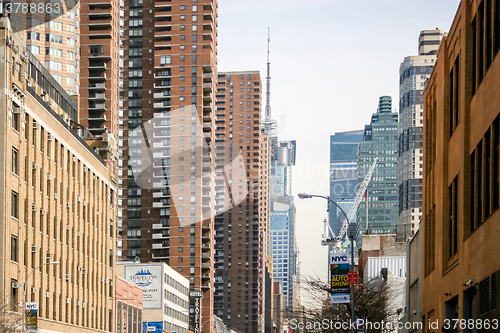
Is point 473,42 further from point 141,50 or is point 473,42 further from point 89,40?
point 141,50

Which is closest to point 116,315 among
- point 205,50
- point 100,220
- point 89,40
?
point 100,220

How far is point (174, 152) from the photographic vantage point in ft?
539

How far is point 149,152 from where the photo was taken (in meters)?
167

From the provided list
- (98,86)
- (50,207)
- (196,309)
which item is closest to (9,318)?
(50,207)

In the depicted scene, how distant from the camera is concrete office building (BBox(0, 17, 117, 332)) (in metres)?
52.3

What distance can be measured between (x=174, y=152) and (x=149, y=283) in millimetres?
52211

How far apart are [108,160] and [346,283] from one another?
47.8m

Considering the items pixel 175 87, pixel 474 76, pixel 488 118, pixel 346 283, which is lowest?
pixel 346 283

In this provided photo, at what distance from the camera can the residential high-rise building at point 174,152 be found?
160250 mm

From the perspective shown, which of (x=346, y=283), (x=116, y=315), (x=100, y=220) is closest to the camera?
(x=346, y=283)

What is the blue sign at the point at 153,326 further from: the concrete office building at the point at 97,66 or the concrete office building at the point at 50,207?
the concrete office building at the point at 97,66

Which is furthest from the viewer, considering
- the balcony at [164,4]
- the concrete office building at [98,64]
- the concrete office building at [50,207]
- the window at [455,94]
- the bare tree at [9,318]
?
the balcony at [164,4]

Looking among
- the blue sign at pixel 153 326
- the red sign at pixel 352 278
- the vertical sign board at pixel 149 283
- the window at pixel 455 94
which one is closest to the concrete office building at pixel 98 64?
the vertical sign board at pixel 149 283

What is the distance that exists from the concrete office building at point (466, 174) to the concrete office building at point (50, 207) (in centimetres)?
2655
